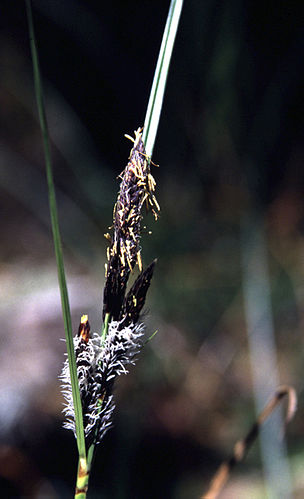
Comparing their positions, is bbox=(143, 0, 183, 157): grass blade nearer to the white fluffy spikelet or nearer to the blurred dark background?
the white fluffy spikelet

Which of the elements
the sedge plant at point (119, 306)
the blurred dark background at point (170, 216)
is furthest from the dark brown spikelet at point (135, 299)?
the blurred dark background at point (170, 216)

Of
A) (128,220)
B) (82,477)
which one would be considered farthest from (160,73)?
(82,477)

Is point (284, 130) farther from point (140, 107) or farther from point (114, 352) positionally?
point (114, 352)

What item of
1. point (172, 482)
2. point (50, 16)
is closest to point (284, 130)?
point (50, 16)

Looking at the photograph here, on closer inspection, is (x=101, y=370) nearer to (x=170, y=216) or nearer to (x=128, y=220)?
(x=128, y=220)

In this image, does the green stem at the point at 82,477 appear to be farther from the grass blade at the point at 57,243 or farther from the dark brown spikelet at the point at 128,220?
the dark brown spikelet at the point at 128,220

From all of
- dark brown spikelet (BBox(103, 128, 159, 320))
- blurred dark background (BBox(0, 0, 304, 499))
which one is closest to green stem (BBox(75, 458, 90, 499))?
dark brown spikelet (BBox(103, 128, 159, 320))
